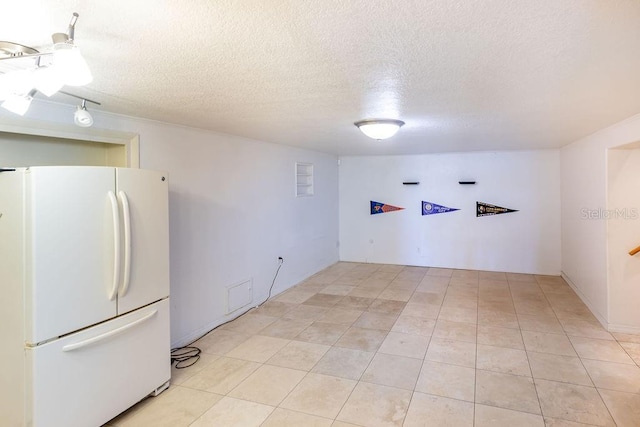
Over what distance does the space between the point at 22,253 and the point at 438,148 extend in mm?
5385

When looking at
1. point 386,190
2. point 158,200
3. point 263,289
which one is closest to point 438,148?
point 386,190

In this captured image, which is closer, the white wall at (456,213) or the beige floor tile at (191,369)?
the beige floor tile at (191,369)

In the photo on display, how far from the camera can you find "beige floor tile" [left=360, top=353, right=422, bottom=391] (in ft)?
9.16

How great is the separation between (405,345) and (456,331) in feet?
2.27

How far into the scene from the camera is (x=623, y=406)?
2.42 m

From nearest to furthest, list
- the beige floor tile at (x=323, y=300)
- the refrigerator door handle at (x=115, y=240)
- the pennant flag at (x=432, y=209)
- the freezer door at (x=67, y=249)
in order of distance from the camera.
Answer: the freezer door at (x=67, y=249), the refrigerator door handle at (x=115, y=240), the beige floor tile at (x=323, y=300), the pennant flag at (x=432, y=209)

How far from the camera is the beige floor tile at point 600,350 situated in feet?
10.2

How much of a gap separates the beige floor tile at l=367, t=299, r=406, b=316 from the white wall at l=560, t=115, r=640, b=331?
2.12 m

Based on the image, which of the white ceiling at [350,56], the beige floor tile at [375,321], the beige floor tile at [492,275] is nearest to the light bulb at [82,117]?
the white ceiling at [350,56]

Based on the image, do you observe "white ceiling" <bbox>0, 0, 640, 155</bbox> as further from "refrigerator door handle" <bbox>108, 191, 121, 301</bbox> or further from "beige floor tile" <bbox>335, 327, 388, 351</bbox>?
"beige floor tile" <bbox>335, 327, 388, 351</bbox>

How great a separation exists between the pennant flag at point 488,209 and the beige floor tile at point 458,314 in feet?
8.39

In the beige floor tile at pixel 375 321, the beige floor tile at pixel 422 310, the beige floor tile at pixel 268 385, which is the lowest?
the beige floor tile at pixel 268 385

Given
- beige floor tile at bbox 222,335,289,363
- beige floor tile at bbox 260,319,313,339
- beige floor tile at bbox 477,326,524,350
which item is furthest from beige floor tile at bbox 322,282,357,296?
beige floor tile at bbox 477,326,524,350

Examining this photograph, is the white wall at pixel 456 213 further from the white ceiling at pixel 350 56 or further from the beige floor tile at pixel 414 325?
the white ceiling at pixel 350 56
